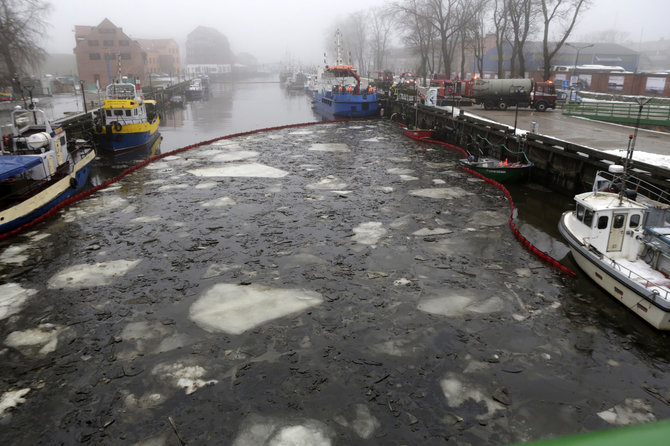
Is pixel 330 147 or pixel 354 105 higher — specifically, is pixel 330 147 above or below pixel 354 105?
below

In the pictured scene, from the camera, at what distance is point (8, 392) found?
7.68m

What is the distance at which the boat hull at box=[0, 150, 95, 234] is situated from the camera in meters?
14.8

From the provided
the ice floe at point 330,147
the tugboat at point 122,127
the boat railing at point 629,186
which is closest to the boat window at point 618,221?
the boat railing at point 629,186

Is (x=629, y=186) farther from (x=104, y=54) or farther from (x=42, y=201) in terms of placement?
(x=104, y=54)

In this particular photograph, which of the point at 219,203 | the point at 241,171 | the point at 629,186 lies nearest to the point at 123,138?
the point at 241,171

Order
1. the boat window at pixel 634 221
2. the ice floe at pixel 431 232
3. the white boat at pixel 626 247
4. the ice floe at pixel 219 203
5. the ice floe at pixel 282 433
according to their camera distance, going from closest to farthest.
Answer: the ice floe at pixel 282 433, the white boat at pixel 626 247, the boat window at pixel 634 221, the ice floe at pixel 431 232, the ice floe at pixel 219 203

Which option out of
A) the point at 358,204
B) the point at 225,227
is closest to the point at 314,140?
the point at 358,204

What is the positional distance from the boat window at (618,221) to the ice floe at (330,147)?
19.6 m

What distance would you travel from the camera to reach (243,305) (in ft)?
33.9

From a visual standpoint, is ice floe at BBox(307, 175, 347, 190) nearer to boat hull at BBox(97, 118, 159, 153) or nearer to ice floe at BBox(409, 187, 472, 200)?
ice floe at BBox(409, 187, 472, 200)

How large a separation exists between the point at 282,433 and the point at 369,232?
28.4 feet

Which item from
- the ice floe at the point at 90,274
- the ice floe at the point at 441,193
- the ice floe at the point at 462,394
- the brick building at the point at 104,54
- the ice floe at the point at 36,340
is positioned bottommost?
the ice floe at the point at 462,394

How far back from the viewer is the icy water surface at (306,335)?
7.13 meters

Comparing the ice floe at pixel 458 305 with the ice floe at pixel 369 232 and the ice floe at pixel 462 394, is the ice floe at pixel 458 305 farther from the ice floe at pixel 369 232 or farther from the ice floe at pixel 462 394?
the ice floe at pixel 369 232
